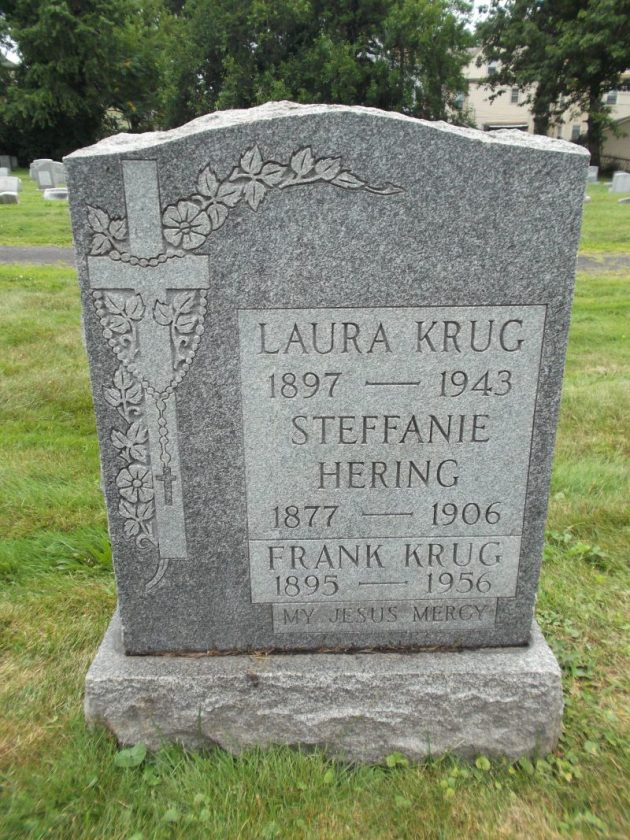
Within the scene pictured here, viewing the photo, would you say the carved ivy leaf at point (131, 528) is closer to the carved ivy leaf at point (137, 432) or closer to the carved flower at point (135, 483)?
the carved flower at point (135, 483)

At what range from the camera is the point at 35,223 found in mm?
13391

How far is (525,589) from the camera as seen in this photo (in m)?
2.45

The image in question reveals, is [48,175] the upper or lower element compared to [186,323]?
upper

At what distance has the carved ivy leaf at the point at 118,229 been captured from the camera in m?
2.00

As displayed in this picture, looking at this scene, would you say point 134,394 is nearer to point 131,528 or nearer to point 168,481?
point 168,481

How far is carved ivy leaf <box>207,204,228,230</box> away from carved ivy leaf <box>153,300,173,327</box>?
0.29m

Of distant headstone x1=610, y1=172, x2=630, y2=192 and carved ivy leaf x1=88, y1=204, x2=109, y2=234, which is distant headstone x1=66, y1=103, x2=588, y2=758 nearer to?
carved ivy leaf x1=88, y1=204, x2=109, y2=234

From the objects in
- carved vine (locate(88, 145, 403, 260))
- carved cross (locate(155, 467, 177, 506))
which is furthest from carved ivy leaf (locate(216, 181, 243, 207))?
carved cross (locate(155, 467, 177, 506))

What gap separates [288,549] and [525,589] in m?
0.88

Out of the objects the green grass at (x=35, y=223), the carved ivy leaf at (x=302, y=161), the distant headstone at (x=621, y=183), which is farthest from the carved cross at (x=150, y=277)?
the distant headstone at (x=621, y=183)

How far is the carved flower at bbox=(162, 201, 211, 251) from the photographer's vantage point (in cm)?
198

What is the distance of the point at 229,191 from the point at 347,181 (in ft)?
1.15

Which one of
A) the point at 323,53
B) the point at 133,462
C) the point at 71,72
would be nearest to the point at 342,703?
the point at 133,462

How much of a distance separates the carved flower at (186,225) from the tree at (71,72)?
36700mm
